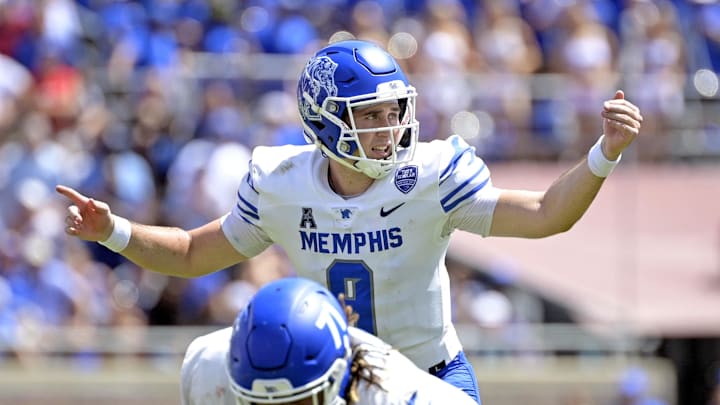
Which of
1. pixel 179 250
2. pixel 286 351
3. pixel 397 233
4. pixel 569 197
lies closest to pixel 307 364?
pixel 286 351

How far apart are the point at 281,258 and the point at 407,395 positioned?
22.5ft

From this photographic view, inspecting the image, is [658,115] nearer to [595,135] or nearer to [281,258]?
[595,135]

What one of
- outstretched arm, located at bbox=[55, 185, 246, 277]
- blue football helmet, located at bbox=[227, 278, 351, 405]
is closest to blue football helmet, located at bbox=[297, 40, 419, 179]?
outstretched arm, located at bbox=[55, 185, 246, 277]

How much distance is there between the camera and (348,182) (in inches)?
201

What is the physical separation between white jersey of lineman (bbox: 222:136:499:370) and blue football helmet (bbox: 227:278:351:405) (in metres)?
1.26

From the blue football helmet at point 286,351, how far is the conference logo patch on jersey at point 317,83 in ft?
4.51

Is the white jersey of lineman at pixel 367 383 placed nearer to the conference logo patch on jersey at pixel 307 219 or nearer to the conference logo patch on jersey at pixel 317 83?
the conference logo patch on jersey at pixel 307 219

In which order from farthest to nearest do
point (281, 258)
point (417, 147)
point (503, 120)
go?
point (503, 120), point (281, 258), point (417, 147)

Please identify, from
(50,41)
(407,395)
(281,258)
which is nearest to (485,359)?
(281,258)

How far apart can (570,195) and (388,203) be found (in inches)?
24.1

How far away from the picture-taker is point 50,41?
1275 centimetres

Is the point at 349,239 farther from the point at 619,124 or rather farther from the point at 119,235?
the point at 619,124

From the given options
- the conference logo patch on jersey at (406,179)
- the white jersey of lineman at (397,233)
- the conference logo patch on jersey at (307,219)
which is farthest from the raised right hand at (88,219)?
the conference logo patch on jersey at (406,179)

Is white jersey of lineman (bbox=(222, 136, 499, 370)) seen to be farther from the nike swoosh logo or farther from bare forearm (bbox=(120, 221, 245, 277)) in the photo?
bare forearm (bbox=(120, 221, 245, 277))
